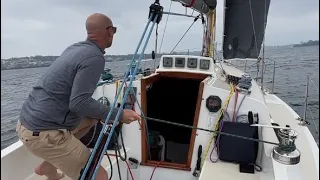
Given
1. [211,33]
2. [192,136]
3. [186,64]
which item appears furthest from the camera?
[211,33]

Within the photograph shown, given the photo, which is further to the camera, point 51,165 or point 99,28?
point 51,165

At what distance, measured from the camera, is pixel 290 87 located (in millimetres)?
13258

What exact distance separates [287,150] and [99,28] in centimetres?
149

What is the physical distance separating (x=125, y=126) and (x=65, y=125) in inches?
58.5

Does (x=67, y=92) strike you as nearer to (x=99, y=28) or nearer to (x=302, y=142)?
(x=99, y=28)

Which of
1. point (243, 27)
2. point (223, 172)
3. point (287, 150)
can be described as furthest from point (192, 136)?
point (243, 27)

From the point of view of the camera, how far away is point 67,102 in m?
1.86

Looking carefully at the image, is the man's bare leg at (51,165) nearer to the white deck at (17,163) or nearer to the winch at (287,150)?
the white deck at (17,163)

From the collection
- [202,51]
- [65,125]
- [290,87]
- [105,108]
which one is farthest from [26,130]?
[290,87]

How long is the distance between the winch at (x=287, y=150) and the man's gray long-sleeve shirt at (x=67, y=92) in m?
1.15

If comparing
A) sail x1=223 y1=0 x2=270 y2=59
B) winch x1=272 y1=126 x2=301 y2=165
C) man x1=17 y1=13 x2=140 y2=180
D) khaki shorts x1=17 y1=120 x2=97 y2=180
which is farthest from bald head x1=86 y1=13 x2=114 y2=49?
sail x1=223 y1=0 x2=270 y2=59

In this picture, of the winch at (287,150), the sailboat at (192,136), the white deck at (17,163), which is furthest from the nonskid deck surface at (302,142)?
the white deck at (17,163)

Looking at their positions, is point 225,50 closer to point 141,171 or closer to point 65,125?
point 141,171

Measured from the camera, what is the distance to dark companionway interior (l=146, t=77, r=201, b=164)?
416cm
